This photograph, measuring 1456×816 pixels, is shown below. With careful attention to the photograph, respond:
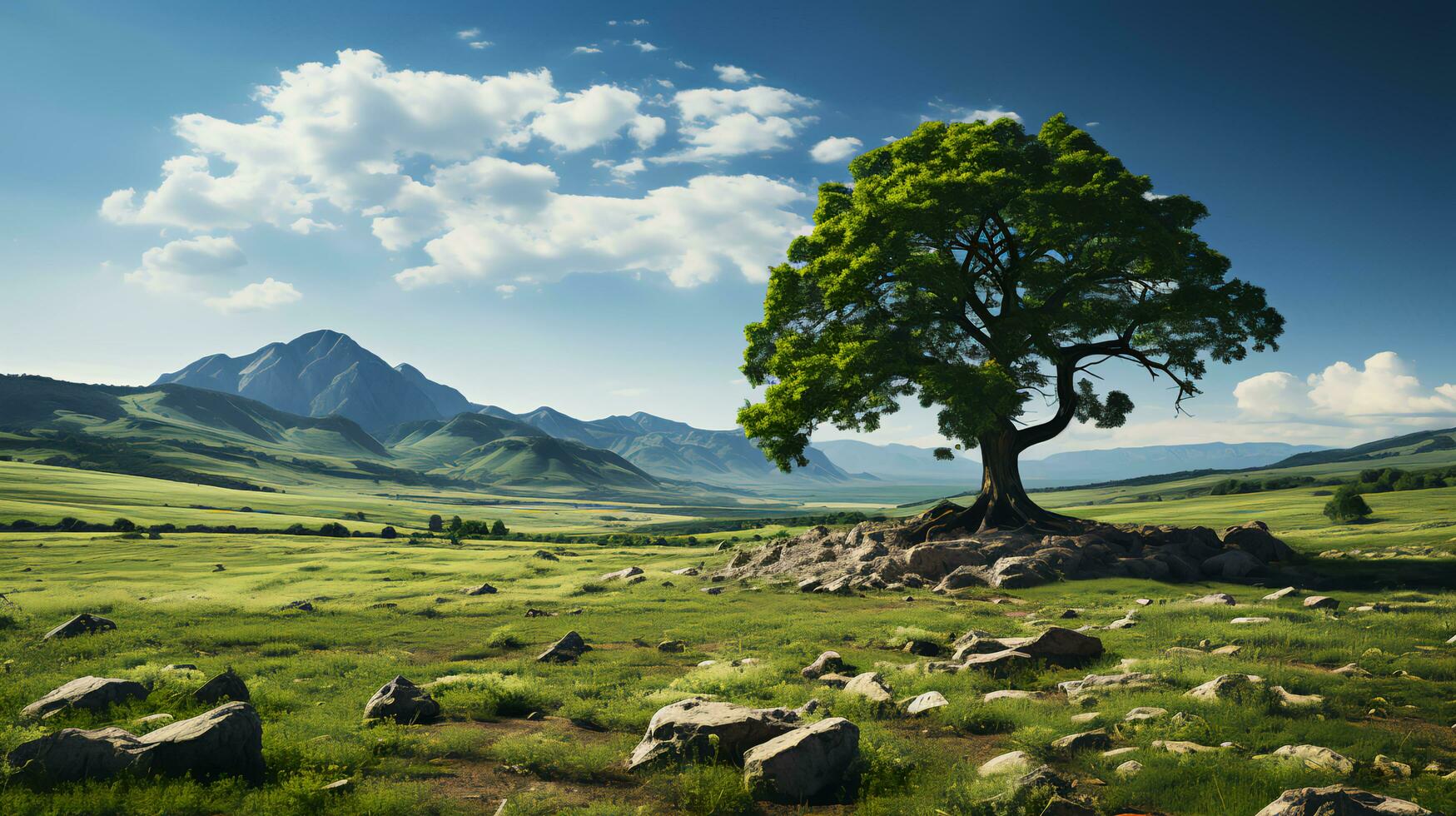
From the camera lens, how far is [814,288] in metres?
36.8

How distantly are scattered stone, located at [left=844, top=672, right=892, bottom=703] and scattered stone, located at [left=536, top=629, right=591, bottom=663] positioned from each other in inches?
307

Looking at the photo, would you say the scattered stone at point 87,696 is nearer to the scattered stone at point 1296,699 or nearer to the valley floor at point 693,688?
the valley floor at point 693,688

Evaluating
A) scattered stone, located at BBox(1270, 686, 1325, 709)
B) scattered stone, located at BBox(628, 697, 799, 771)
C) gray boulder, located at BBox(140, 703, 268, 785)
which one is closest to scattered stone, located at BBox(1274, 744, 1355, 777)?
scattered stone, located at BBox(1270, 686, 1325, 709)

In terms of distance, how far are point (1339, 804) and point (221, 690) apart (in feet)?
55.1

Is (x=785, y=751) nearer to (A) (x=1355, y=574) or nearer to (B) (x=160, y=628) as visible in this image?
(B) (x=160, y=628)

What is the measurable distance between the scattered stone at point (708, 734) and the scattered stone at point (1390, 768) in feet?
24.7

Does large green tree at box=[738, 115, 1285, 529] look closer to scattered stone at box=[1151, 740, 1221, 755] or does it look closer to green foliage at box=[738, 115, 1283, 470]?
green foliage at box=[738, 115, 1283, 470]

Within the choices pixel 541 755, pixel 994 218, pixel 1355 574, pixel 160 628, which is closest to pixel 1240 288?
pixel 994 218

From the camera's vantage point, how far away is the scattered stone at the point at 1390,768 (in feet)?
27.0

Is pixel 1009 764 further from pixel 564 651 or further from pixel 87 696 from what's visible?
pixel 87 696

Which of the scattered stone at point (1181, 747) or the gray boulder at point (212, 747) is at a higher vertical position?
the scattered stone at point (1181, 747)

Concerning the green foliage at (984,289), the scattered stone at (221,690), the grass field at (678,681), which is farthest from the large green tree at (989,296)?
the scattered stone at (221,690)

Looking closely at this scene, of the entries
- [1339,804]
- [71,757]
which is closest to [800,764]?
[1339,804]

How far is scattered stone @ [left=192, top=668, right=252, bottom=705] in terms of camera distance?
1212 cm
